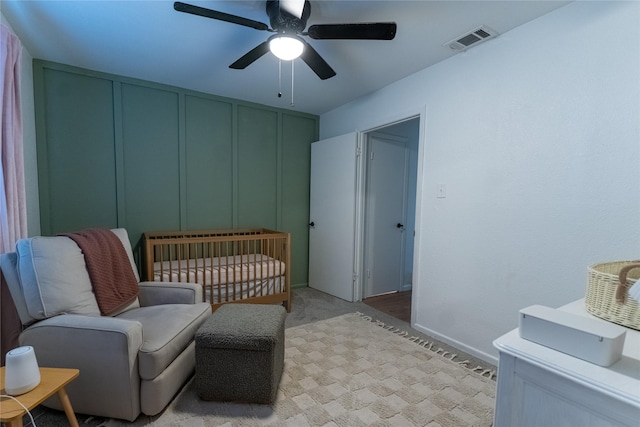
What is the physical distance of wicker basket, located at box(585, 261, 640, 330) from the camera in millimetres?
929

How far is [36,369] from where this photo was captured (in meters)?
1.11

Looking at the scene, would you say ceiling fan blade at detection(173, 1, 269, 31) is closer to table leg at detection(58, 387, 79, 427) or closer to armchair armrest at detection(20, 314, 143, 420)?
armchair armrest at detection(20, 314, 143, 420)

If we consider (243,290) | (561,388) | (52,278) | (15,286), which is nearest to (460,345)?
(561,388)

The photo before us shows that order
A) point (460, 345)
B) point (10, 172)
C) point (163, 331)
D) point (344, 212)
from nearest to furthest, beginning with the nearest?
point (163, 331) → point (10, 172) → point (460, 345) → point (344, 212)

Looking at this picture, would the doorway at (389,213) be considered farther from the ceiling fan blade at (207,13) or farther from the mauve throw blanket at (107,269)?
the mauve throw blanket at (107,269)

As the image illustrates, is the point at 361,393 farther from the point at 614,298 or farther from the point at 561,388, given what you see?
the point at 614,298

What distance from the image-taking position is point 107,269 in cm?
181

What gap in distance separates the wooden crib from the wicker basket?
2.32m

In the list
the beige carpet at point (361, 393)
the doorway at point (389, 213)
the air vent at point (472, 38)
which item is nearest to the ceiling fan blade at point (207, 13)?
the air vent at point (472, 38)

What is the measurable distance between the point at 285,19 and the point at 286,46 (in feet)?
0.47

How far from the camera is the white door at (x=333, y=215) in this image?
3.21m

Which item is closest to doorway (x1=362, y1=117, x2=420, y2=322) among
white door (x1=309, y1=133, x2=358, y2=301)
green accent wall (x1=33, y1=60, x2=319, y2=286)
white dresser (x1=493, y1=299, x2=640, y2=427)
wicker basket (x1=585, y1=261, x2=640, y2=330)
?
white door (x1=309, y1=133, x2=358, y2=301)

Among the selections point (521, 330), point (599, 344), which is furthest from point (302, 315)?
point (599, 344)

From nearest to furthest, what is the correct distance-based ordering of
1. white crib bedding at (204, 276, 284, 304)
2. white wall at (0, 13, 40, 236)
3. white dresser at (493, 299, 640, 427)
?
1. white dresser at (493, 299, 640, 427)
2. white wall at (0, 13, 40, 236)
3. white crib bedding at (204, 276, 284, 304)
